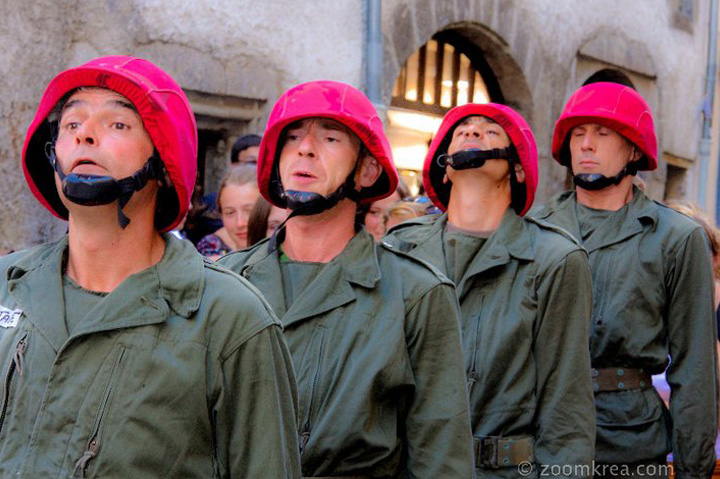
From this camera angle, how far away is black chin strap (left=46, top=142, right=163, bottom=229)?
2121mm

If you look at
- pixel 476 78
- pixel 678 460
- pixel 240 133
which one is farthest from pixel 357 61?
pixel 678 460

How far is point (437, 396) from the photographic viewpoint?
284 cm

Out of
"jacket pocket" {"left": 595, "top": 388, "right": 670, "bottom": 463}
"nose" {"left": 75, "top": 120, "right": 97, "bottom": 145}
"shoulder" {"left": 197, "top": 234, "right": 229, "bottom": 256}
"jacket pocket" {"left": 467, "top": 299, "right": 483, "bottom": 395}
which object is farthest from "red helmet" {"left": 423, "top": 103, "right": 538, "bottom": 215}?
"nose" {"left": 75, "top": 120, "right": 97, "bottom": 145}

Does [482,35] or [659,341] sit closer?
[659,341]

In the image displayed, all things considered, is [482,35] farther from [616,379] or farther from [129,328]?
[129,328]

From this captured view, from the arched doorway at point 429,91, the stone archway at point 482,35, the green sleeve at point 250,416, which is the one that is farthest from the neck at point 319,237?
the arched doorway at point 429,91

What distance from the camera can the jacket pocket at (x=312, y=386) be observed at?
2777 millimetres

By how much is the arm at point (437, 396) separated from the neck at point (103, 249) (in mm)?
919

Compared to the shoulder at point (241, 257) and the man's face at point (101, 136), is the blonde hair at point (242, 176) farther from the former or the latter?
the man's face at point (101, 136)

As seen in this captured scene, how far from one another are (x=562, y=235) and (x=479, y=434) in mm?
826

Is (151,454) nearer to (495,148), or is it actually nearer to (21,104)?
(495,148)

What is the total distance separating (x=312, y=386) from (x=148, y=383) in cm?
86

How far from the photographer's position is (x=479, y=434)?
3.55m

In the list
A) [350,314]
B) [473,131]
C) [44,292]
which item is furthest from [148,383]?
Result: [473,131]
